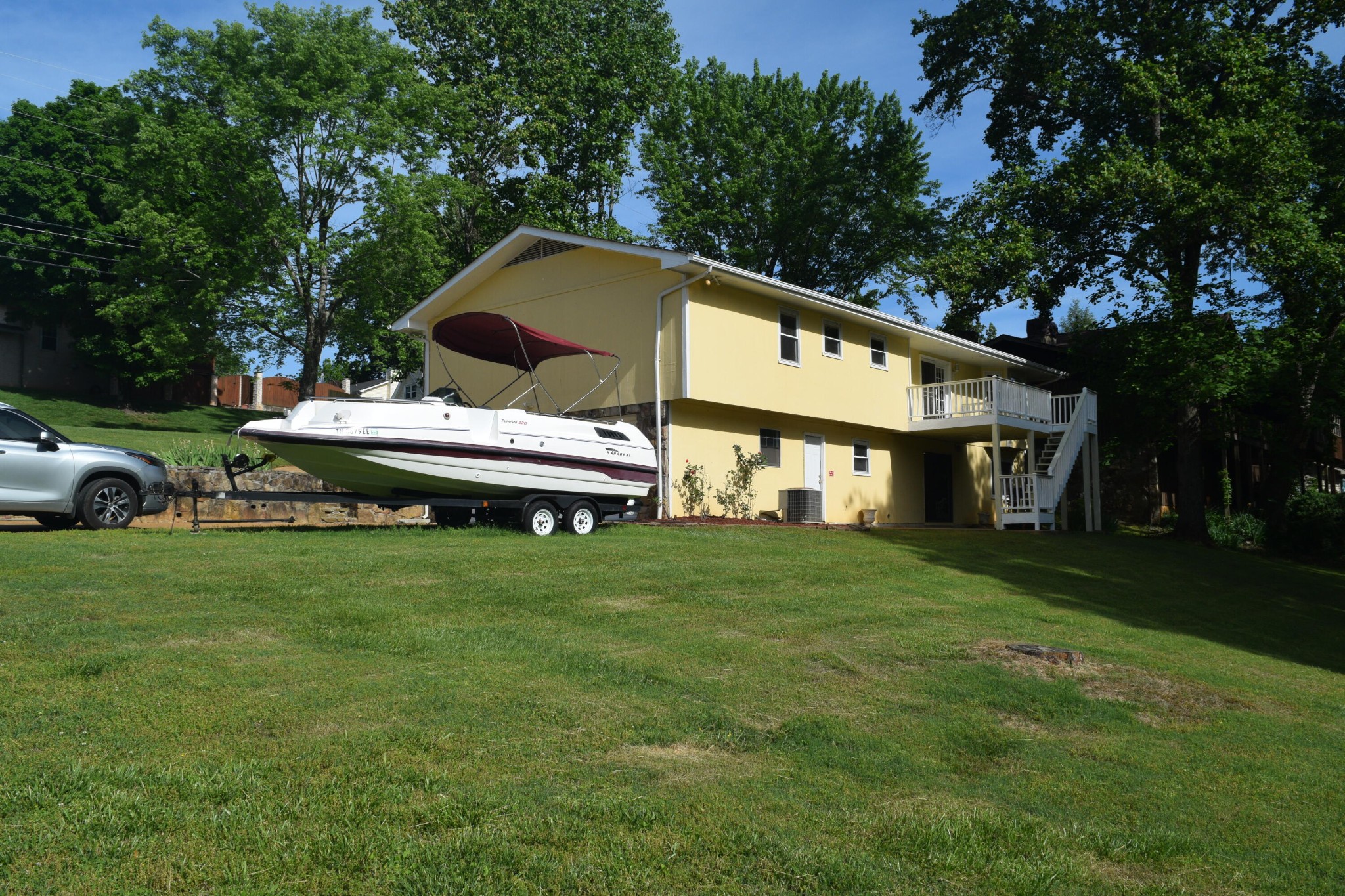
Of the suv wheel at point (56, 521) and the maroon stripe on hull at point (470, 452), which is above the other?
the maroon stripe on hull at point (470, 452)

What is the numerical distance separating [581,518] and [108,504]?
637 cm

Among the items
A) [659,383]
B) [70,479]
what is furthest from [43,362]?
[70,479]

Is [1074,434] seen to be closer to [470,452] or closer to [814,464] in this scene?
[814,464]

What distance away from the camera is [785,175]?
37375 mm

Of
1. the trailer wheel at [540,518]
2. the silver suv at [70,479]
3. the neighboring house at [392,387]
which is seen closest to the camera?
the silver suv at [70,479]

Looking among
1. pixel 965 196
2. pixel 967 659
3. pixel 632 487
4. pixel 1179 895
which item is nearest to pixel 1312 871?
pixel 1179 895

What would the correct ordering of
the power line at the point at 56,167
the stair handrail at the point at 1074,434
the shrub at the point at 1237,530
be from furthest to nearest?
1. the power line at the point at 56,167
2. the shrub at the point at 1237,530
3. the stair handrail at the point at 1074,434

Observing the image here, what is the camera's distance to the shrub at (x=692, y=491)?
63.6 ft

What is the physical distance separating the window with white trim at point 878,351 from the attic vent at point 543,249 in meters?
→ 7.43

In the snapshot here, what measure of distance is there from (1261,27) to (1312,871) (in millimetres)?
27898

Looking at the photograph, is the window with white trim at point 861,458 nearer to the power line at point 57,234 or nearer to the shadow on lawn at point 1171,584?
the shadow on lawn at point 1171,584

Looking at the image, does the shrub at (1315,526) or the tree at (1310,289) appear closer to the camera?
the tree at (1310,289)

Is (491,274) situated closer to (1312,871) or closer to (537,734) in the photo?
(537,734)

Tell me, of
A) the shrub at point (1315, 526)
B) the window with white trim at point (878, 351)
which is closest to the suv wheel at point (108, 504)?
the window with white trim at point (878, 351)
